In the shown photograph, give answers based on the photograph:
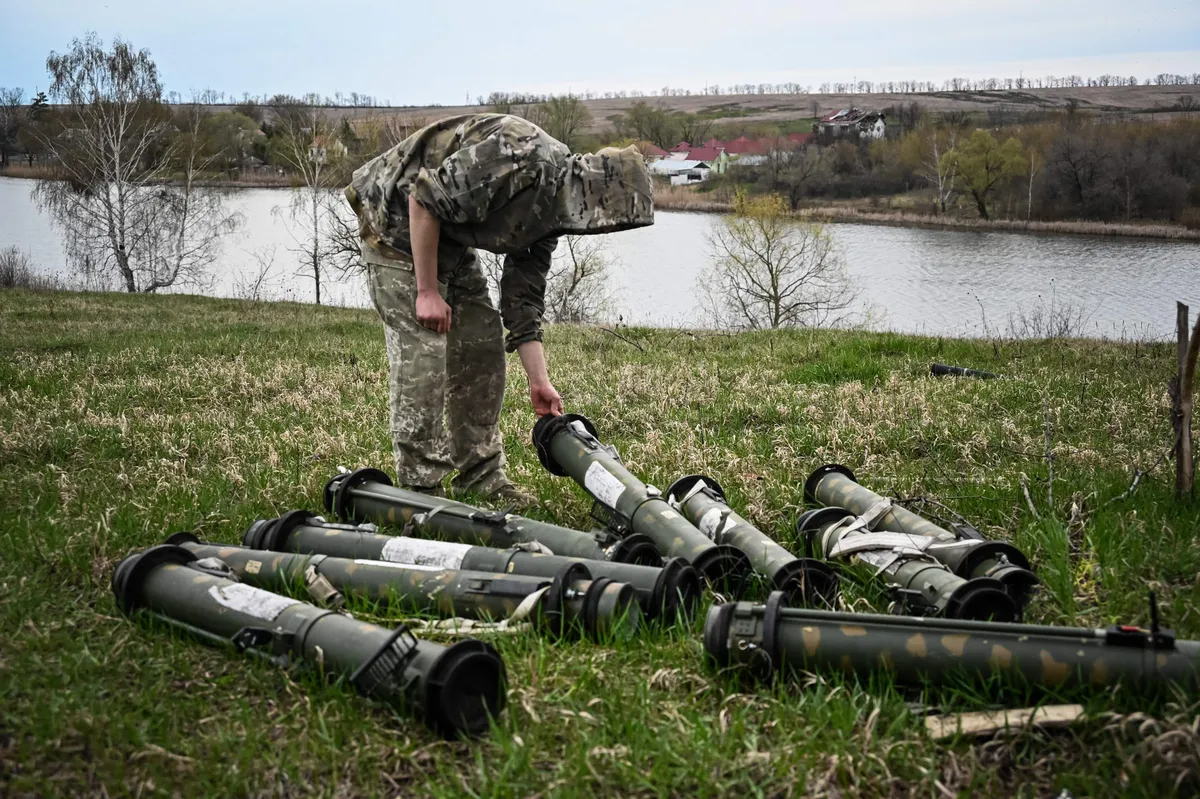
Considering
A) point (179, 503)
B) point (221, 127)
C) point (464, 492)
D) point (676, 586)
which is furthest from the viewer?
point (221, 127)

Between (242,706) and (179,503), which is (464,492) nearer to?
(179,503)

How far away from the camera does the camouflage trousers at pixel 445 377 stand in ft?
16.8

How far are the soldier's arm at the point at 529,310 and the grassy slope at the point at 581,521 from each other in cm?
65

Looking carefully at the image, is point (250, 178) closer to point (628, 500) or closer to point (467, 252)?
point (467, 252)

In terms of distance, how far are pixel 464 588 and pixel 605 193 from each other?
2227mm

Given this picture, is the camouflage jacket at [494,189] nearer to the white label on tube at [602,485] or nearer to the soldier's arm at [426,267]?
the soldier's arm at [426,267]

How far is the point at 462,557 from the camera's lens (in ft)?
12.8

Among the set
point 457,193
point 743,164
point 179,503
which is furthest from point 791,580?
point 743,164

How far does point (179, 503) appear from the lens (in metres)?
4.97

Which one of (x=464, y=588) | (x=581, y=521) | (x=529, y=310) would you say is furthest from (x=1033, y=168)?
(x=464, y=588)

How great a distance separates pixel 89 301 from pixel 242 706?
21.3 m

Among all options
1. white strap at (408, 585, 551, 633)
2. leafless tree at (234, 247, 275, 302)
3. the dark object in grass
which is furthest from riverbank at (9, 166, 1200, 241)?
white strap at (408, 585, 551, 633)

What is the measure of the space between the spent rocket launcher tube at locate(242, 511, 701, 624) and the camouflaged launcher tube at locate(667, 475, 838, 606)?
1.11 feet

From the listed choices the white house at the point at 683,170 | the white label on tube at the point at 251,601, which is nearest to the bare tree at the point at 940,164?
the white house at the point at 683,170
